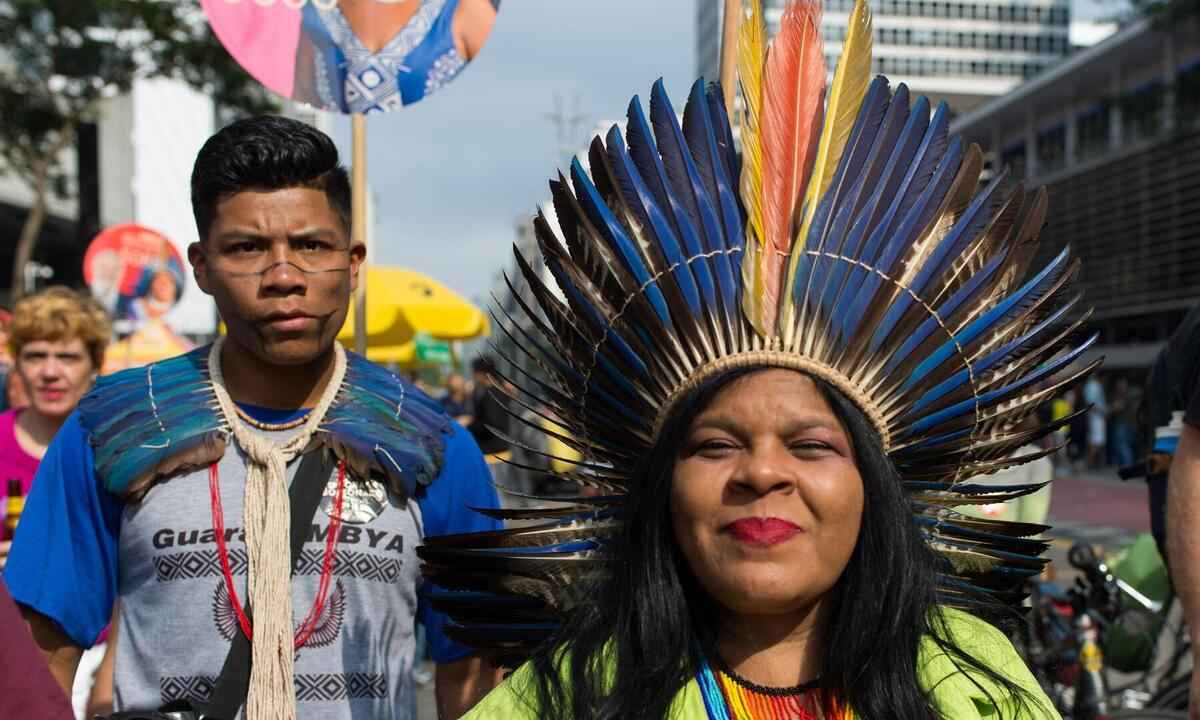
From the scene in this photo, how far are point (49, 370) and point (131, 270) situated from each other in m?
7.07

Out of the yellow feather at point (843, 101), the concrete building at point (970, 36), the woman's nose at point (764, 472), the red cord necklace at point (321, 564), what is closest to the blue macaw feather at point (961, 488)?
the woman's nose at point (764, 472)

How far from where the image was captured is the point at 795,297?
1.84 m

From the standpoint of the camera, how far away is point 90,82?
1914 cm

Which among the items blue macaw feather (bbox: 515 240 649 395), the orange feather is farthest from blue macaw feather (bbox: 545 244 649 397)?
the orange feather

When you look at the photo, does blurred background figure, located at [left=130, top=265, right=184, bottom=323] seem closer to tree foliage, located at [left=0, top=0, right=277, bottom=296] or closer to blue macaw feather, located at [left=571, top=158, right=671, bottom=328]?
tree foliage, located at [left=0, top=0, right=277, bottom=296]

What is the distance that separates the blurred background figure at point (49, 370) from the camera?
4.12 meters

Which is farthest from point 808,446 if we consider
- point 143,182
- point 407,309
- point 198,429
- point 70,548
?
point 143,182

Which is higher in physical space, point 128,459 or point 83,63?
point 83,63

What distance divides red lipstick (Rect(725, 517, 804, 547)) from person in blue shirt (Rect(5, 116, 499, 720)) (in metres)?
0.80

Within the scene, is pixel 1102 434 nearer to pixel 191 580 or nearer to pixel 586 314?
pixel 586 314

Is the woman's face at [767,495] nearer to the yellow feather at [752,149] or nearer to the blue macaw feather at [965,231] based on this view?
Result: the yellow feather at [752,149]

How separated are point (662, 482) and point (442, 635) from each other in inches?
30.9

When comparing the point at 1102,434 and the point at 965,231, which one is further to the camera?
the point at 1102,434

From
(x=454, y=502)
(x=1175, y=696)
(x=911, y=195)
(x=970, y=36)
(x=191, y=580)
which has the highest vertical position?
(x=970, y=36)
